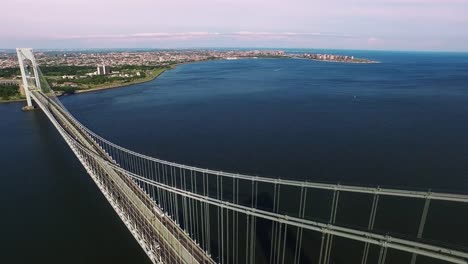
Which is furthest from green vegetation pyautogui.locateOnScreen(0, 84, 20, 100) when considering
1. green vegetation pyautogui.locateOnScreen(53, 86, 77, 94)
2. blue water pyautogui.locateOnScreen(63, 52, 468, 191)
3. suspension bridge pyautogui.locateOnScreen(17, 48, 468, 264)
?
suspension bridge pyautogui.locateOnScreen(17, 48, 468, 264)

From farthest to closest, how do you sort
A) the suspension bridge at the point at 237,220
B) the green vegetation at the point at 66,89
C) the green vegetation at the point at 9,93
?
the green vegetation at the point at 66,89 → the green vegetation at the point at 9,93 → the suspension bridge at the point at 237,220

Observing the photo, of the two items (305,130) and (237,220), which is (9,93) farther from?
(237,220)

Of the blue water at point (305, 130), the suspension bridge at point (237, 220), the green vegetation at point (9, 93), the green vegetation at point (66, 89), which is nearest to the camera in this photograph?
the suspension bridge at point (237, 220)

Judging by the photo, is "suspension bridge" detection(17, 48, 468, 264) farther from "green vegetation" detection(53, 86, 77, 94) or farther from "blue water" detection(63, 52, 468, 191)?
"green vegetation" detection(53, 86, 77, 94)

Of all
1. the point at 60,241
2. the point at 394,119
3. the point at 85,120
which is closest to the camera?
the point at 60,241

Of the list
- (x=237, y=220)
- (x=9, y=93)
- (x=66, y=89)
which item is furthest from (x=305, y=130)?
(x=9, y=93)

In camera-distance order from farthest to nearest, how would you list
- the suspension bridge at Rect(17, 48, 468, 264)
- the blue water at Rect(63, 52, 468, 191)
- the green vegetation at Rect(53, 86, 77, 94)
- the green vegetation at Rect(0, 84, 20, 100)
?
the green vegetation at Rect(53, 86, 77, 94)
the green vegetation at Rect(0, 84, 20, 100)
the blue water at Rect(63, 52, 468, 191)
the suspension bridge at Rect(17, 48, 468, 264)

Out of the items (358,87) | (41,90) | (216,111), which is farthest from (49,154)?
(358,87)

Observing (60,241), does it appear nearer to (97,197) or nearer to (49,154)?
(97,197)

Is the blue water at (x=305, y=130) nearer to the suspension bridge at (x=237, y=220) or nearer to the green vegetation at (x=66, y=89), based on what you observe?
the suspension bridge at (x=237, y=220)

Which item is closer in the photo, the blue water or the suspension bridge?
the suspension bridge

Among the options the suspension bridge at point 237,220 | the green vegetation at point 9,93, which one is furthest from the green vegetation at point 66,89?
the suspension bridge at point 237,220
